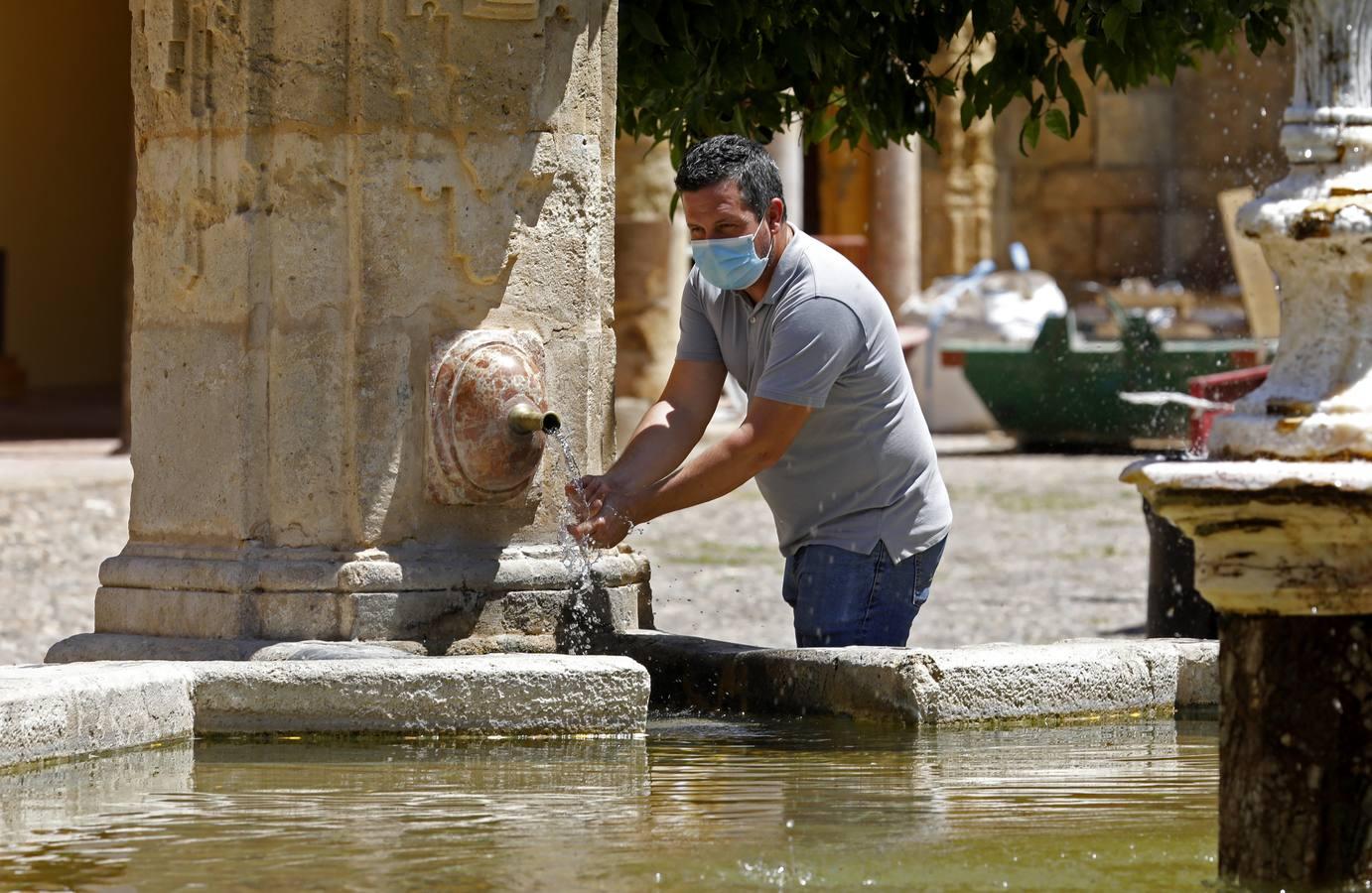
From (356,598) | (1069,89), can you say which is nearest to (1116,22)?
(1069,89)

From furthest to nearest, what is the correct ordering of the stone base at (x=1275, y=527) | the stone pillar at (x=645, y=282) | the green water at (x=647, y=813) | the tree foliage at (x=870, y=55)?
the stone pillar at (x=645, y=282)
the tree foliage at (x=870, y=55)
the green water at (x=647, y=813)
the stone base at (x=1275, y=527)

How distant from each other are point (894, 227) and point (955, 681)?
1500cm

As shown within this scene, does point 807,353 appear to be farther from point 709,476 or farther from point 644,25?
point 644,25

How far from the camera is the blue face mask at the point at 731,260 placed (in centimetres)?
505

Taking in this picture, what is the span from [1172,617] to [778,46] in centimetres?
241

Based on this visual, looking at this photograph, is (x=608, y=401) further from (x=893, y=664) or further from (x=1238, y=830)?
(x=1238, y=830)

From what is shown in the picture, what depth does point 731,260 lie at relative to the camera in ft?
16.6

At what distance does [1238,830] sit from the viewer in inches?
127

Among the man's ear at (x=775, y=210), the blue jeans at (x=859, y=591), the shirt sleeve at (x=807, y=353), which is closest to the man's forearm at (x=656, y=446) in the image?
the shirt sleeve at (x=807, y=353)

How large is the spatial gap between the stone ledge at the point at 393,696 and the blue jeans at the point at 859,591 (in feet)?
2.08

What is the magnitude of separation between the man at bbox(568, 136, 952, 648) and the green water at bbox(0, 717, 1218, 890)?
49 centimetres

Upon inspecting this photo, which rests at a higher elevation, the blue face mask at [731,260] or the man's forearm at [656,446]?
the blue face mask at [731,260]

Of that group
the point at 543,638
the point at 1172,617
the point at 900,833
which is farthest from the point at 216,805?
the point at 1172,617

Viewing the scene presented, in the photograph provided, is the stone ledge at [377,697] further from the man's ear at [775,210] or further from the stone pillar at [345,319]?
the man's ear at [775,210]
